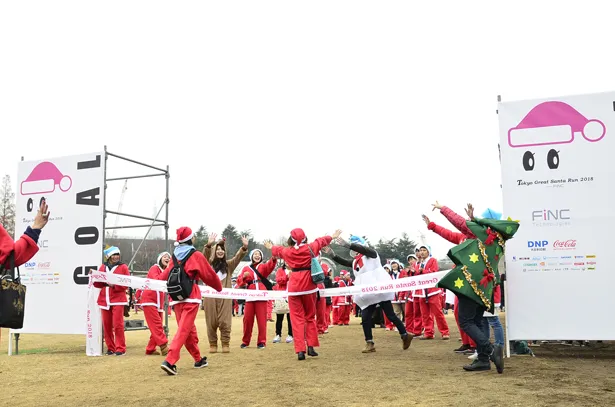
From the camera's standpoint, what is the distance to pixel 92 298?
11547 millimetres

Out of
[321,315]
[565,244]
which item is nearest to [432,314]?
[321,315]

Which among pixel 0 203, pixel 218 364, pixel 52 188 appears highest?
pixel 0 203

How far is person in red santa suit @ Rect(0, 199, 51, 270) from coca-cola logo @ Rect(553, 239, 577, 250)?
22.4 ft

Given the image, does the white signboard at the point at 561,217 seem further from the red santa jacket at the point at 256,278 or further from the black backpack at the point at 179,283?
the red santa jacket at the point at 256,278

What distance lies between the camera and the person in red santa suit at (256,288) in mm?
12320

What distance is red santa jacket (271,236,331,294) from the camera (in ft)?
31.3

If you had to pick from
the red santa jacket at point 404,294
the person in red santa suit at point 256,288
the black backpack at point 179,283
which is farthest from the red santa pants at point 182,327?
the red santa jacket at point 404,294

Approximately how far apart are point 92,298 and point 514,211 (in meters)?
8.07

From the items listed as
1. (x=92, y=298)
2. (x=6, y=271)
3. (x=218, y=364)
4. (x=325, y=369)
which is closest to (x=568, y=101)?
(x=325, y=369)

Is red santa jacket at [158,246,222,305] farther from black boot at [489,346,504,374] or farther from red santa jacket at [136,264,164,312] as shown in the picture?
black boot at [489,346,504,374]

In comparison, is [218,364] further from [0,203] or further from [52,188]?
[0,203]

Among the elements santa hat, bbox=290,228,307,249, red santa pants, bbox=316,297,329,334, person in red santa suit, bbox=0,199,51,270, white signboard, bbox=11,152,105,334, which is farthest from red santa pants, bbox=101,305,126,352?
person in red santa suit, bbox=0,199,51,270

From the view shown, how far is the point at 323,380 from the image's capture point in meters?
7.22

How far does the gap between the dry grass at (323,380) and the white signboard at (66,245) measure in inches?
56.5
